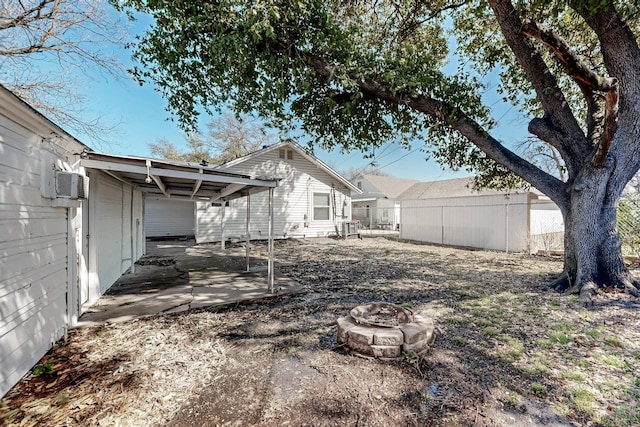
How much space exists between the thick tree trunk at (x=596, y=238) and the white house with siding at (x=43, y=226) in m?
5.91

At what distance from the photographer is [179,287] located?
18.1ft

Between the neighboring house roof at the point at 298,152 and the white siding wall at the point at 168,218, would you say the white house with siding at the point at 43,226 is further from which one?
the white siding wall at the point at 168,218

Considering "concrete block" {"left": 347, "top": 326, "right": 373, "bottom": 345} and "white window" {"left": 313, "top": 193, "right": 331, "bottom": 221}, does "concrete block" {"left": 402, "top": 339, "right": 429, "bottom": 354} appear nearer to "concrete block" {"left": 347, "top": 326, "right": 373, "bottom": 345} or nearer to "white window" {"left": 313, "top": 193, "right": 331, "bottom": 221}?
"concrete block" {"left": 347, "top": 326, "right": 373, "bottom": 345}

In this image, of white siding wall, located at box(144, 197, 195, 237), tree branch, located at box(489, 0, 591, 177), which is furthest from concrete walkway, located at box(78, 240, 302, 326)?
white siding wall, located at box(144, 197, 195, 237)

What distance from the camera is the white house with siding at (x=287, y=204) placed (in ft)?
40.8

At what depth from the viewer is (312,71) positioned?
17.8ft

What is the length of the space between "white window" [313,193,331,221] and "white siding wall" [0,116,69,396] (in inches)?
458

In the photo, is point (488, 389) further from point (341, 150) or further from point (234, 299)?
point (341, 150)

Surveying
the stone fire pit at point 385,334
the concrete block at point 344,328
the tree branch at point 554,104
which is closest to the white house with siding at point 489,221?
the tree branch at point 554,104

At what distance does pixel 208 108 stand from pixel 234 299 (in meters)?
4.69

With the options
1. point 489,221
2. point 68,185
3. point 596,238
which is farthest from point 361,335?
point 489,221

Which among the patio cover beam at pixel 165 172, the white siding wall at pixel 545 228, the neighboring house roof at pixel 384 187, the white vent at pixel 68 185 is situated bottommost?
the white siding wall at pixel 545 228

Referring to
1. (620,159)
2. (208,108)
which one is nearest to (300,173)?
(208,108)

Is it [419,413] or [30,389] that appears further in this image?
[30,389]
